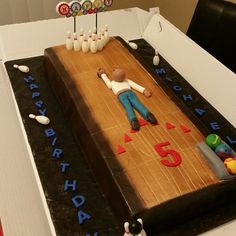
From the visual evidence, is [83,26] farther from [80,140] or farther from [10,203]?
[10,203]

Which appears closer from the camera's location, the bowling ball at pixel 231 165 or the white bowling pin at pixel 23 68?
the bowling ball at pixel 231 165

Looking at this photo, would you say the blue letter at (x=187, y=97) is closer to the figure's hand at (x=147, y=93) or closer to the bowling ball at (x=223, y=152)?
the figure's hand at (x=147, y=93)

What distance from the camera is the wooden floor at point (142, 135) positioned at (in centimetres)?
89

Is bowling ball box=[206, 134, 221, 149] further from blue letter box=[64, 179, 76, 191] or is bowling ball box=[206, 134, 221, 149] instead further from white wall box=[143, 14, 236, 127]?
blue letter box=[64, 179, 76, 191]

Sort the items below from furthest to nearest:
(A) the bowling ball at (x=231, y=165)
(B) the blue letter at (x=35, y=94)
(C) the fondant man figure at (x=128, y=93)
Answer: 1. (B) the blue letter at (x=35, y=94)
2. (C) the fondant man figure at (x=128, y=93)
3. (A) the bowling ball at (x=231, y=165)

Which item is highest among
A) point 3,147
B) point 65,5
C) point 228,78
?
point 65,5

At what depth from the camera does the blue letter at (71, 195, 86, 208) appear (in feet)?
3.04

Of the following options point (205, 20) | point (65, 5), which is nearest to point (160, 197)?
point (65, 5)

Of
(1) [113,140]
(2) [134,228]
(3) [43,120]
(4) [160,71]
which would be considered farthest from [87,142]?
(4) [160,71]

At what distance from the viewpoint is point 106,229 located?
34.8 inches

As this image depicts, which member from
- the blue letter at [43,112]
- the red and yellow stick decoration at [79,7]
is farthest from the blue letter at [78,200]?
the red and yellow stick decoration at [79,7]

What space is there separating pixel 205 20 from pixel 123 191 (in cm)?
99

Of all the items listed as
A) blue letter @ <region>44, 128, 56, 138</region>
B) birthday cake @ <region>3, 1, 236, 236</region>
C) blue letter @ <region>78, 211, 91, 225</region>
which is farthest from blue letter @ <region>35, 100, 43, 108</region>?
blue letter @ <region>78, 211, 91, 225</region>

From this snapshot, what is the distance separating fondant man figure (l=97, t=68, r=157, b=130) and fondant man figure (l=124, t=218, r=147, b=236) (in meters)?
0.30
